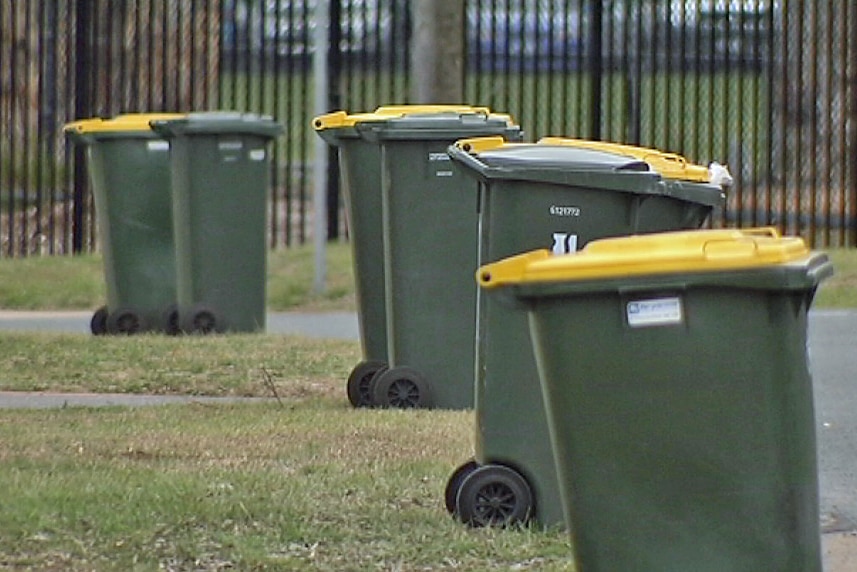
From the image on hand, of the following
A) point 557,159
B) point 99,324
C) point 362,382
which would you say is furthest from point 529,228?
point 99,324

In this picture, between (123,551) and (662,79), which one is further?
(662,79)

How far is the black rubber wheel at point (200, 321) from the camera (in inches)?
409

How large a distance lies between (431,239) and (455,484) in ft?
6.93

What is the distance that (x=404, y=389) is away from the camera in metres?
7.63

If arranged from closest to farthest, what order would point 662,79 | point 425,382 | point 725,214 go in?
1. point 425,382
2. point 725,214
3. point 662,79

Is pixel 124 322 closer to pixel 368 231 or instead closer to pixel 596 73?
pixel 368 231

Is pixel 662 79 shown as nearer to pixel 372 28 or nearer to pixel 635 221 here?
pixel 372 28

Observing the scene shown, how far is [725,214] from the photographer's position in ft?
45.9

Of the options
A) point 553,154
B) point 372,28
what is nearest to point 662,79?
point 372,28

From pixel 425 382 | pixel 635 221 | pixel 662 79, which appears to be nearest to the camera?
pixel 635 221

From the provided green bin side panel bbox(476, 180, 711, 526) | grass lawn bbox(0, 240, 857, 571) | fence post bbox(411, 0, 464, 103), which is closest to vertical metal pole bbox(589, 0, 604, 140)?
fence post bbox(411, 0, 464, 103)

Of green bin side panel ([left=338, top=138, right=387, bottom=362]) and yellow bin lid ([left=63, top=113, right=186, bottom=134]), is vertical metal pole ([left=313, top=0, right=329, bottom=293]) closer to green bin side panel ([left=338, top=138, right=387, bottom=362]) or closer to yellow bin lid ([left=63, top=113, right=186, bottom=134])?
yellow bin lid ([left=63, top=113, right=186, bottom=134])

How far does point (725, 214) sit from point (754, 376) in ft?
32.5

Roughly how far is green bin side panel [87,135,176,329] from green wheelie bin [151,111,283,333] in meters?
0.28
